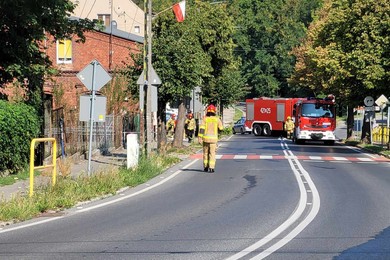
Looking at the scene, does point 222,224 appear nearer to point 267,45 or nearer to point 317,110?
point 317,110

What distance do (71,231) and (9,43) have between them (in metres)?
9.78

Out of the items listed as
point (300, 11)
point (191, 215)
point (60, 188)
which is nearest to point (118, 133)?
point (60, 188)

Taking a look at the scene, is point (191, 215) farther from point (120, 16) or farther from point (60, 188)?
point (120, 16)

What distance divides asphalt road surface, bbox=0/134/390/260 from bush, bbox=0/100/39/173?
345 cm

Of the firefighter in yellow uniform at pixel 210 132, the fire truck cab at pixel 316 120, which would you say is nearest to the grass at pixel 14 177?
the firefighter in yellow uniform at pixel 210 132

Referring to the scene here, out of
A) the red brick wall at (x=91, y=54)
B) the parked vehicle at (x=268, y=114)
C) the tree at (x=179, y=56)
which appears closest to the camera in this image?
the tree at (x=179, y=56)

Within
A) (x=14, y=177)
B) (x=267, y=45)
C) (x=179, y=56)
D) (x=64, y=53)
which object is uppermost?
(x=267, y=45)

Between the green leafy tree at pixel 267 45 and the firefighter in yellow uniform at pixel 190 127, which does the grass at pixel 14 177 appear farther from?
the green leafy tree at pixel 267 45

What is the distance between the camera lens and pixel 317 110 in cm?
4325

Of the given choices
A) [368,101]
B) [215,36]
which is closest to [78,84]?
[215,36]

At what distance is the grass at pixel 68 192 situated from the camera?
11658 mm

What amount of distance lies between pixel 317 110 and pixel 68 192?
31.4 metres

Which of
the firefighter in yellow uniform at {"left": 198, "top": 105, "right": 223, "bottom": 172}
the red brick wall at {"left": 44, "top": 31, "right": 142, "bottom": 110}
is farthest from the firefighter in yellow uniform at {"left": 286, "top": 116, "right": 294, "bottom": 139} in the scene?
the firefighter in yellow uniform at {"left": 198, "top": 105, "right": 223, "bottom": 172}

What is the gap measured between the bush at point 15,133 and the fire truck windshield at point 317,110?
2661 cm
